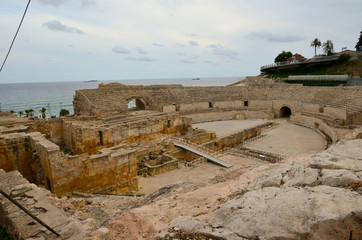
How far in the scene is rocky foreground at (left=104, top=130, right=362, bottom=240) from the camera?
11.6 ft

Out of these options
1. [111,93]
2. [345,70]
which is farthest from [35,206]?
[345,70]

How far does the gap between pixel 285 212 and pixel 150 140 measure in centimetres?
1725

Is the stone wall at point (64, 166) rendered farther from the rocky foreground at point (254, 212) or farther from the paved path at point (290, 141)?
the paved path at point (290, 141)

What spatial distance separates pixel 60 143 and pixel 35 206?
1460 cm

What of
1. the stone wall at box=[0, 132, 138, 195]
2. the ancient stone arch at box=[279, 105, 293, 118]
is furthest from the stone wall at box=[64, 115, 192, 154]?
the ancient stone arch at box=[279, 105, 293, 118]

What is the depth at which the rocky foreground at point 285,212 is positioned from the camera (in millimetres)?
3533

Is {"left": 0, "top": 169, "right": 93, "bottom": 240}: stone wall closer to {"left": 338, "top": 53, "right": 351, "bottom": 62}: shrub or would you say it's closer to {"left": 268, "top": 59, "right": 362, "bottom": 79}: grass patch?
A: {"left": 268, "top": 59, "right": 362, "bottom": 79}: grass patch

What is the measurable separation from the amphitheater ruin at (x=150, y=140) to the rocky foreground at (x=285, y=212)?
4.99 feet

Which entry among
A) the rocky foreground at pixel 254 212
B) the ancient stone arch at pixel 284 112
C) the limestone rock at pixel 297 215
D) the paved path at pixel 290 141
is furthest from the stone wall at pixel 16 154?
the ancient stone arch at pixel 284 112

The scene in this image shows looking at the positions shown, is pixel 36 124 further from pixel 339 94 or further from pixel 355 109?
pixel 339 94

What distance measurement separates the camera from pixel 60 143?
19.5 metres

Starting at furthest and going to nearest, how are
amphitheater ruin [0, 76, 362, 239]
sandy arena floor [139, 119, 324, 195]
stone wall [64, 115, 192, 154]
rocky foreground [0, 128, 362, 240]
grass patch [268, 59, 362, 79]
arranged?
grass patch [268, 59, 362, 79], stone wall [64, 115, 192, 154], sandy arena floor [139, 119, 324, 195], amphitheater ruin [0, 76, 362, 239], rocky foreground [0, 128, 362, 240]

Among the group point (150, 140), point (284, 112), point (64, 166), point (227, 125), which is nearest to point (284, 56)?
point (284, 112)

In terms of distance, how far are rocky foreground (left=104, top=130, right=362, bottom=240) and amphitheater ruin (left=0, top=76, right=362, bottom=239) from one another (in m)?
1.52
